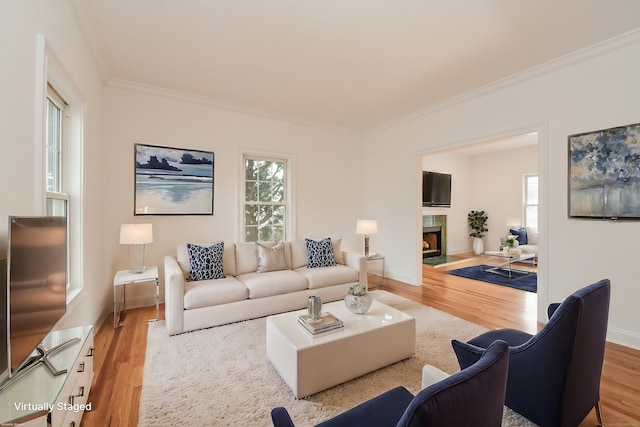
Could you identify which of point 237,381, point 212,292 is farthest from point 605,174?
point 212,292

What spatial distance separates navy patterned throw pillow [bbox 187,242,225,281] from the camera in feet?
11.0

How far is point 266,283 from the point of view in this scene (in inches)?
132

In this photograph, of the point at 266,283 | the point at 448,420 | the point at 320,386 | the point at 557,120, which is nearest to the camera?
the point at 448,420

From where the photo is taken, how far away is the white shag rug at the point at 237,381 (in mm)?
1771

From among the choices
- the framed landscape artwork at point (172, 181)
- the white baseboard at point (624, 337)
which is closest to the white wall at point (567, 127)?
the white baseboard at point (624, 337)

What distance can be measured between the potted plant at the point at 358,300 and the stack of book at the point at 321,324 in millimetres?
273

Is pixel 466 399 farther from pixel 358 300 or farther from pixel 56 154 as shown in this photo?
pixel 56 154

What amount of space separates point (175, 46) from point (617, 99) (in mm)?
4354

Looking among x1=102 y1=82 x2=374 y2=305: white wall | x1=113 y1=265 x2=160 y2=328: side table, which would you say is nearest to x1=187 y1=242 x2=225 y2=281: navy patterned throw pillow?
x1=113 y1=265 x2=160 y2=328: side table

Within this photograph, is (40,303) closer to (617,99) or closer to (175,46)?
(175,46)

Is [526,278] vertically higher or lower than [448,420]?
lower

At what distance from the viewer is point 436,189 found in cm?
739

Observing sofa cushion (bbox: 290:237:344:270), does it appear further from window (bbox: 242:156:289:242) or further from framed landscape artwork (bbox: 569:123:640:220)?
framed landscape artwork (bbox: 569:123:640:220)

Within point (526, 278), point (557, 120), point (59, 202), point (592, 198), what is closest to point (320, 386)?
point (59, 202)
